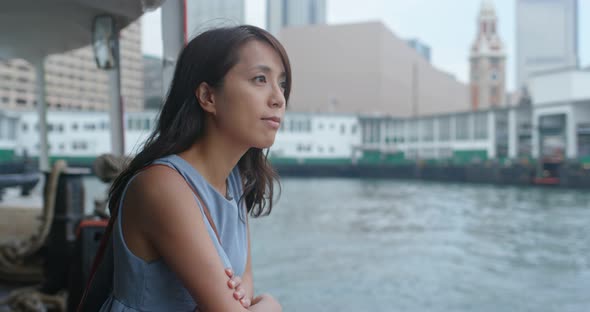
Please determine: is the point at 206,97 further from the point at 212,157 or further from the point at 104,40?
the point at 104,40

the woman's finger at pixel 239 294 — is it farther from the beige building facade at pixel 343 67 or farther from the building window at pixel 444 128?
the beige building facade at pixel 343 67

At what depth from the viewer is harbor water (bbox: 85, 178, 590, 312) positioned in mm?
6379

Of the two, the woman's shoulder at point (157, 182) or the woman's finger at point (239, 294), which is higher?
the woman's shoulder at point (157, 182)

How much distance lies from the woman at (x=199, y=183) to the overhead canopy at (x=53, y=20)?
40.8 inches

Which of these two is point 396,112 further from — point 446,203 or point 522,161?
point 446,203

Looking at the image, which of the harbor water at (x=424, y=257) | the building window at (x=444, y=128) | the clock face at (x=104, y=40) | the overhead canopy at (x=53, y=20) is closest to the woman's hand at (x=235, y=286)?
the overhead canopy at (x=53, y=20)

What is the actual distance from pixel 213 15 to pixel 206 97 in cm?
81

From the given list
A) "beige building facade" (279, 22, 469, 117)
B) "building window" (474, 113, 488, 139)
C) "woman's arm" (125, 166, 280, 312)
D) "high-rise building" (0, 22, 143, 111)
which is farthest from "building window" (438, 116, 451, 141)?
"woman's arm" (125, 166, 280, 312)

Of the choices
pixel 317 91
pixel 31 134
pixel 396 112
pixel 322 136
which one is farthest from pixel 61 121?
pixel 396 112

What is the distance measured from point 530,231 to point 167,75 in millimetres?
12099

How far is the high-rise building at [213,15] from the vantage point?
0.93m

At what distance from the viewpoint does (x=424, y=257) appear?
9.08 meters

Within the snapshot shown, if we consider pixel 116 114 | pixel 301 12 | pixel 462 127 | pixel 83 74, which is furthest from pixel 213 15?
pixel 301 12

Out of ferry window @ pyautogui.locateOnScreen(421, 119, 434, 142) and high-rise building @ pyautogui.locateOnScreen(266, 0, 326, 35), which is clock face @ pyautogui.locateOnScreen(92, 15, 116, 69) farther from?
high-rise building @ pyautogui.locateOnScreen(266, 0, 326, 35)
